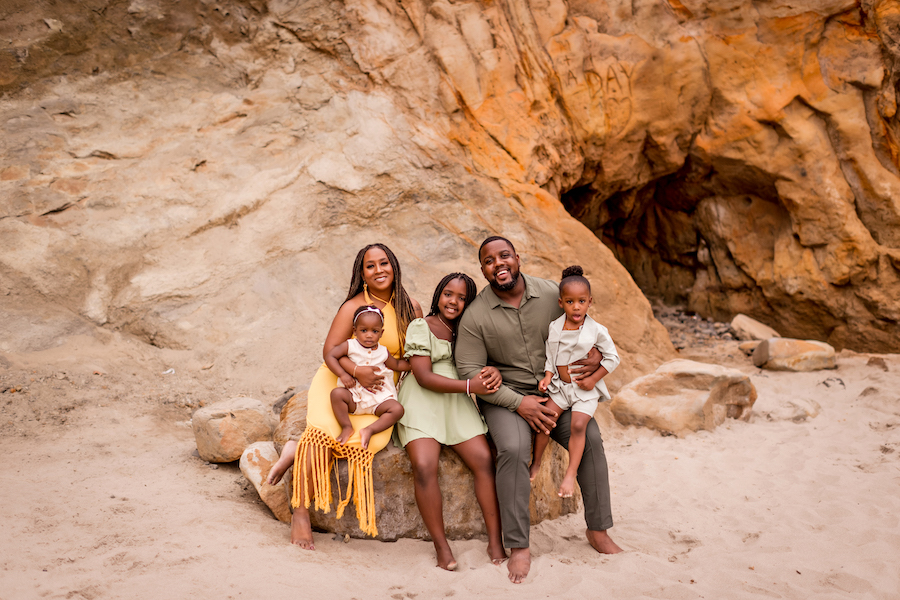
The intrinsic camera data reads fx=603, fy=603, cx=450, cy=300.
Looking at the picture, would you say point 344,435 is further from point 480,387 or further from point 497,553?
point 497,553

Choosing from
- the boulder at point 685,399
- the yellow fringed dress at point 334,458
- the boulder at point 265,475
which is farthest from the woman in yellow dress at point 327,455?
the boulder at point 685,399

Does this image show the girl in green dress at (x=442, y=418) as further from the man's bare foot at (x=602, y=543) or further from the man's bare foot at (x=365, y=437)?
the man's bare foot at (x=602, y=543)

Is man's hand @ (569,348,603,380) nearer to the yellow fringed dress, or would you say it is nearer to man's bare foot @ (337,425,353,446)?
the yellow fringed dress

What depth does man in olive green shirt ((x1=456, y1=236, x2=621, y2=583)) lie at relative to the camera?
9.89ft

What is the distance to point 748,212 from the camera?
29.2 ft

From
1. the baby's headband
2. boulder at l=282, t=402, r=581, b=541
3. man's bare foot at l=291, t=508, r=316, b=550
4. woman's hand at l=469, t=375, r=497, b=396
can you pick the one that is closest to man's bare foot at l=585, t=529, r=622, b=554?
boulder at l=282, t=402, r=581, b=541

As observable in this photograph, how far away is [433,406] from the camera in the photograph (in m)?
3.22

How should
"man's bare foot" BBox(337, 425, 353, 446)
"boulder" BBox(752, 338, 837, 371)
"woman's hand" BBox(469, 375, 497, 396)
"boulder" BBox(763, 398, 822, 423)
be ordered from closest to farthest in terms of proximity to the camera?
"man's bare foot" BBox(337, 425, 353, 446) → "woman's hand" BBox(469, 375, 497, 396) → "boulder" BBox(763, 398, 822, 423) → "boulder" BBox(752, 338, 837, 371)

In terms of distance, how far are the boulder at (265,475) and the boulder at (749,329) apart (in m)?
7.25

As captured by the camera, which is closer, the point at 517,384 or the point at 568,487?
the point at 568,487

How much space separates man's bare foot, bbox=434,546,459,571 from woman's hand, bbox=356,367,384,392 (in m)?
0.85

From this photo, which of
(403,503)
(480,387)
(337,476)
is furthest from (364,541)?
(480,387)

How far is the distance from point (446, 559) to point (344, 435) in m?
0.78

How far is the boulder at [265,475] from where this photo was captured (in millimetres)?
3338
